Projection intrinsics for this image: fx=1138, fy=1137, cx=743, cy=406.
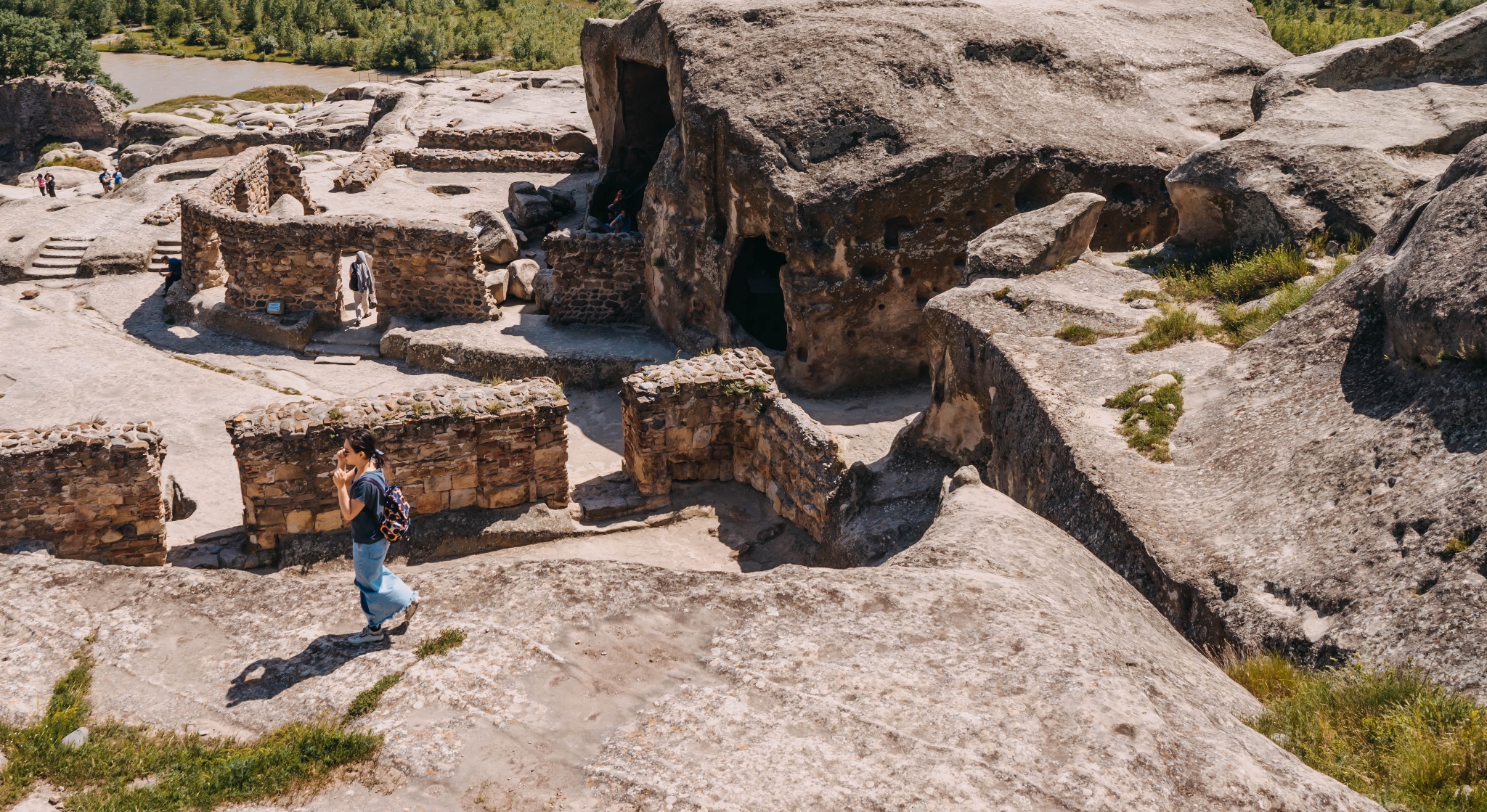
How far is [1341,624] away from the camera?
5355 millimetres

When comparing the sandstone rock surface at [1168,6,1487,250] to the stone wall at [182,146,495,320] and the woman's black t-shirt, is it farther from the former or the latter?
the stone wall at [182,146,495,320]

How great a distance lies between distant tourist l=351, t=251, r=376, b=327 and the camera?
18.4m

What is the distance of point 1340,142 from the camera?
34.8ft

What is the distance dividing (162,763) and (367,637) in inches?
41.1

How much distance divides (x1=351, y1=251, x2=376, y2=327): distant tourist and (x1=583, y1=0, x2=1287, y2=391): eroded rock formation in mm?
4746

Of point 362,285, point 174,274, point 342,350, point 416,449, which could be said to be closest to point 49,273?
point 174,274

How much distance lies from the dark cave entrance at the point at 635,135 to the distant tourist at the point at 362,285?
4.52 meters

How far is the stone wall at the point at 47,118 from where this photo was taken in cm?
3391

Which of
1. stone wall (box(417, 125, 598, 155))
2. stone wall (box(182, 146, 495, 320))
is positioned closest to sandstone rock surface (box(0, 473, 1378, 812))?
stone wall (box(182, 146, 495, 320))

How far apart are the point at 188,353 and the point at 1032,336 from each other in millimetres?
13721

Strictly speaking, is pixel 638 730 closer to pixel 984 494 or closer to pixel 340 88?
pixel 984 494

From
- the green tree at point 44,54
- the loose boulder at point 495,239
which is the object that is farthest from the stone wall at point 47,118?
the loose boulder at point 495,239

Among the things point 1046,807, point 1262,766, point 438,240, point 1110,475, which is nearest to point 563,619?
point 1046,807

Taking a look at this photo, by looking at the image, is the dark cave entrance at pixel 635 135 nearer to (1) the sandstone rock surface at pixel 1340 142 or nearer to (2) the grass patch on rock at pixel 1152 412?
(1) the sandstone rock surface at pixel 1340 142
